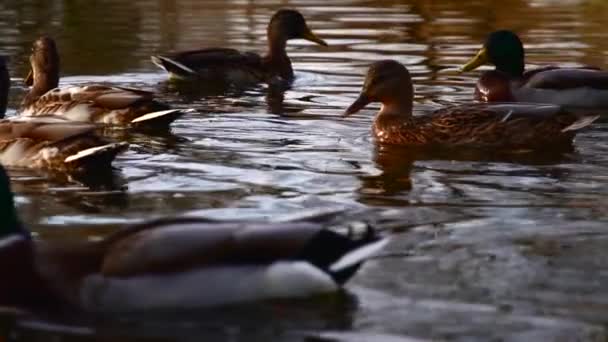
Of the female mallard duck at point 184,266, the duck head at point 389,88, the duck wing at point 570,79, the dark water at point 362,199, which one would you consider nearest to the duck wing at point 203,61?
the dark water at point 362,199

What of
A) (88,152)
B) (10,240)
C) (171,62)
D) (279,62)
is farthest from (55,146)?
(279,62)

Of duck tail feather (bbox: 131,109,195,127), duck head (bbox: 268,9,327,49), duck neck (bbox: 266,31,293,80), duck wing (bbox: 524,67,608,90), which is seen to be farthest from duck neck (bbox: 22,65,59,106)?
duck wing (bbox: 524,67,608,90)

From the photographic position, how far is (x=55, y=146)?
9.66 meters

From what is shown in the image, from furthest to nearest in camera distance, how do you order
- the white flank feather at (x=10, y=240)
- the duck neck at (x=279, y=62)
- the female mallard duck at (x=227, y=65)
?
the duck neck at (x=279, y=62) → the female mallard duck at (x=227, y=65) → the white flank feather at (x=10, y=240)

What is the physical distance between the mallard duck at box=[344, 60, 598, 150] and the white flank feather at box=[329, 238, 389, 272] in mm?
4801

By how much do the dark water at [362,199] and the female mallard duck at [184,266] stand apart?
0.33ft

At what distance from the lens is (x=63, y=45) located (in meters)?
18.2

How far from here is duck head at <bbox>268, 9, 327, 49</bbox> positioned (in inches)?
621

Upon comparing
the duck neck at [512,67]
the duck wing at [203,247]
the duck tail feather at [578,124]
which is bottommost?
the duck neck at [512,67]

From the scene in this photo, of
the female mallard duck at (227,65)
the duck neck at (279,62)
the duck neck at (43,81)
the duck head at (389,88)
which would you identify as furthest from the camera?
the duck neck at (279,62)

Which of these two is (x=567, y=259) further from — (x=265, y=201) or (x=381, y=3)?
(x=381, y=3)

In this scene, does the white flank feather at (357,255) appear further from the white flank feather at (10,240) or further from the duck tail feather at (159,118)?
the duck tail feather at (159,118)

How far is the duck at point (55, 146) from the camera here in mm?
9641

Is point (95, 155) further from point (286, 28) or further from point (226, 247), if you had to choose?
point (286, 28)
